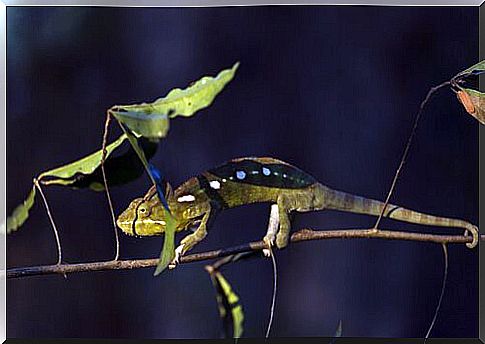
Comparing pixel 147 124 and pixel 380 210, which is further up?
pixel 147 124

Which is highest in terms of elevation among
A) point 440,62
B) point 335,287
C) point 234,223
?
point 440,62

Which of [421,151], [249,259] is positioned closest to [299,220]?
[249,259]

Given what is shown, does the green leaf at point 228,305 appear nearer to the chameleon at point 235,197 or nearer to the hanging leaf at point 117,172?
the chameleon at point 235,197

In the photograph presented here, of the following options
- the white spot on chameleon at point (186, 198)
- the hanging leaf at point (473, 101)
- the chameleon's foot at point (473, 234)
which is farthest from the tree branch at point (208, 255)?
the hanging leaf at point (473, 101)

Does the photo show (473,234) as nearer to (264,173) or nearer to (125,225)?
(264,173)

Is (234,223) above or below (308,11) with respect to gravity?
below

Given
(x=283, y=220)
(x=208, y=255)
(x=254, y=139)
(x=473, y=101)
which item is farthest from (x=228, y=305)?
(x=473, y=101)

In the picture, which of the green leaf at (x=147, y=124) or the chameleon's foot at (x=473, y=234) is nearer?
the green leaf at (x=147, y=124)

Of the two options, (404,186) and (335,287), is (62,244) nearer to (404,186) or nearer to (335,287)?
(335,287)
